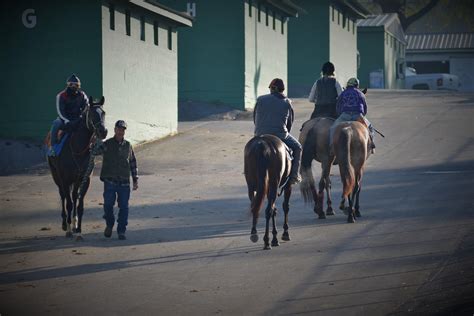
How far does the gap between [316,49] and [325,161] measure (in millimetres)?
30483

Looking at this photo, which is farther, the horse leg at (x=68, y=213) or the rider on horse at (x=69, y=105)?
the rider on horse at (x=69, y=105)

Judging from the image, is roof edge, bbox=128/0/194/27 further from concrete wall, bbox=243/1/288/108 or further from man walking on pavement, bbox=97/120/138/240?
man walking on pavement, bbox=97/120/138/240

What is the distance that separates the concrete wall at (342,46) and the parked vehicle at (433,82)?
13.0 metres

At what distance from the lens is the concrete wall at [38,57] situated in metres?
26.0

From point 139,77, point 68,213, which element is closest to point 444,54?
point 139,77

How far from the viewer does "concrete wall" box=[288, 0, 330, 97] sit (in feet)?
154

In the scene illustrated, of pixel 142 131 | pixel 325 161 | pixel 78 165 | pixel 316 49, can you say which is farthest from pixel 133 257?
pixel 316 49

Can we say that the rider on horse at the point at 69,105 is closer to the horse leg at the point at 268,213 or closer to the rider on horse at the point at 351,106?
the horse leg at the point at 268,213

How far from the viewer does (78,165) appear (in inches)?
587

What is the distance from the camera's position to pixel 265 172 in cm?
1347

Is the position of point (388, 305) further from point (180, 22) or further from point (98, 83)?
point (180, 22)

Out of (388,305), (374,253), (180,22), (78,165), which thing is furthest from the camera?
(180,22)

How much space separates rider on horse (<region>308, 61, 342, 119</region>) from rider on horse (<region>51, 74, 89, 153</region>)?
185 inches

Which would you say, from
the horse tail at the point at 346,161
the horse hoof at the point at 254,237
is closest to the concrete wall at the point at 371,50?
the horse tail at the point at 346,161
